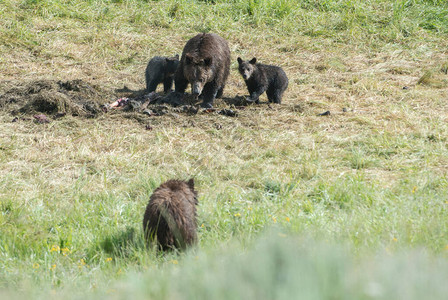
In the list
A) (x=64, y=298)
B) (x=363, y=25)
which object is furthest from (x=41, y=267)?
(x=363, y=25)

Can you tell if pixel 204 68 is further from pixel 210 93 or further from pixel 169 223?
pixel 169 223

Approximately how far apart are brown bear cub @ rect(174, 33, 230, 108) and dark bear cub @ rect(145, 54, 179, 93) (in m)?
0.49

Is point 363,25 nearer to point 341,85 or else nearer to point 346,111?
point 341,85

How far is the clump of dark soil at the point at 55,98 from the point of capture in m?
8.57

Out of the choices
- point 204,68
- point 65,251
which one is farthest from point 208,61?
point 65,251

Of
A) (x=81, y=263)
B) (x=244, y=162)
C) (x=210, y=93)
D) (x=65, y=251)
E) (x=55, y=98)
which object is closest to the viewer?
A: (x=81, y=263)

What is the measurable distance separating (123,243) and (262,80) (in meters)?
5.66

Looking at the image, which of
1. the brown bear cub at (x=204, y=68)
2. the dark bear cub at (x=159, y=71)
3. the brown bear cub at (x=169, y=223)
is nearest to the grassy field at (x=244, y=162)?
the brown bear cub at (x=169, y=223)

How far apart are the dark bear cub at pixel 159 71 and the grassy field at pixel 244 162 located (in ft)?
2.13

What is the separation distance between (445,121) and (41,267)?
21.4 ft

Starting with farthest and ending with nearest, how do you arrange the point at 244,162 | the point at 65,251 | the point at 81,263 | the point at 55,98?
the point at 55,98, the point at 244,162, the point at 65,251, the point at 81,263

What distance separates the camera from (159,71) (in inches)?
391

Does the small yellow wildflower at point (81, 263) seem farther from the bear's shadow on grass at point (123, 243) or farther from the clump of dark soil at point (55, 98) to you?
the clump of dark soil at point (55, 98)

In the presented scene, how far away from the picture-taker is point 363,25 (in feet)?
47.1
